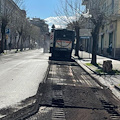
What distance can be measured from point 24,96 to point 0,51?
28339mm

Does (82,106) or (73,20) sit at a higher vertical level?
(73,20)

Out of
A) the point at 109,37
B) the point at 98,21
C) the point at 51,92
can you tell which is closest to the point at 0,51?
the point at 109,37

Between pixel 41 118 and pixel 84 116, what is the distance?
3.28 ft

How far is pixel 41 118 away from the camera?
518cm

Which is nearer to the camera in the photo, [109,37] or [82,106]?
[82,106]

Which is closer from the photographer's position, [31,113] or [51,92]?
[31,113]

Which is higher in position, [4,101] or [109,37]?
[109,37]

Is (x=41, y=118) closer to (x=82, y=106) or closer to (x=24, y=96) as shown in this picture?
(x=82, y=106)

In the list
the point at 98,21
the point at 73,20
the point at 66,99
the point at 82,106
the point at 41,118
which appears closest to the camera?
the point at 41,118

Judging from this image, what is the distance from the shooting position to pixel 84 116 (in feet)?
17.9

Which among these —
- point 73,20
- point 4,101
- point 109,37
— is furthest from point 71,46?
point 4,101

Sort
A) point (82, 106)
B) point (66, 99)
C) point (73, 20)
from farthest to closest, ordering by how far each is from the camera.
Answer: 1. point (73, 20)
2. point (66, 99)
3. point (82, 106)

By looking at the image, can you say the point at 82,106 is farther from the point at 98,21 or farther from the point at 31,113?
the point at 98,21

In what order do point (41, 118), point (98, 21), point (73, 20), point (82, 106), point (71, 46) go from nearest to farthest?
1. point (41, 118)
2. point (82, 106)
3. point (98, 21)
4. point (71, 46)
5. point (73, 20)
